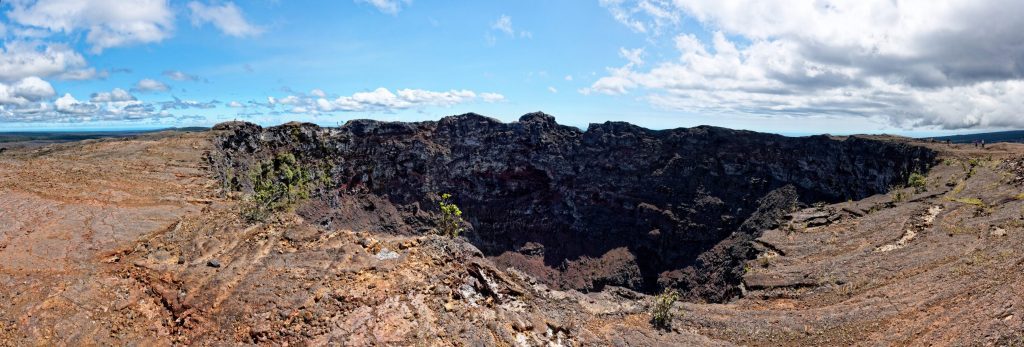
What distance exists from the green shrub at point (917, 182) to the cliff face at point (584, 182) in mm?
3568

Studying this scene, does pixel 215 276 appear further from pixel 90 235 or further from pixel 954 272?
pixel 954 272

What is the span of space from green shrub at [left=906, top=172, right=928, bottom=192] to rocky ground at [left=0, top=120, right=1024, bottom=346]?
4396 mm

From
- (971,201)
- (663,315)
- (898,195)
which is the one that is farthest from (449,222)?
(971,201)

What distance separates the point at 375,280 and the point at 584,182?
56.0 m

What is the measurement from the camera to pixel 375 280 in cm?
1758

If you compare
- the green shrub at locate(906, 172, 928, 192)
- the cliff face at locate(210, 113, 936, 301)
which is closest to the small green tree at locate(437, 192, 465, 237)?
the cliff face at locate(210, 113, 936, 301)

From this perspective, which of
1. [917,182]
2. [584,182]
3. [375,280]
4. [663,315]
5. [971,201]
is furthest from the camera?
[584,182]

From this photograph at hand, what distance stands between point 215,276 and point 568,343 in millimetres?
13037

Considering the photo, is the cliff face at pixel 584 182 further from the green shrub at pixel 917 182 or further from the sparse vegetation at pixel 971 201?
the sparse vegetation at pixel 971 201

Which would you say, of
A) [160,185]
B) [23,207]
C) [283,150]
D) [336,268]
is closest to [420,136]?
[283,150]

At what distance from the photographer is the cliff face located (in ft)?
181

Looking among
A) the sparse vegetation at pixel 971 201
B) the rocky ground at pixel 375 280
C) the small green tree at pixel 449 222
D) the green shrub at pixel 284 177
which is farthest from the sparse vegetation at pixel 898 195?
the green shrub at pixel 284 177

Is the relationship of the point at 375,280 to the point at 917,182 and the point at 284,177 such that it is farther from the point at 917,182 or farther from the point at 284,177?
the point at 917,182

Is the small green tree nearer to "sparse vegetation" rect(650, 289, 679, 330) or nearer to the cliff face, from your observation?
the cliff face
